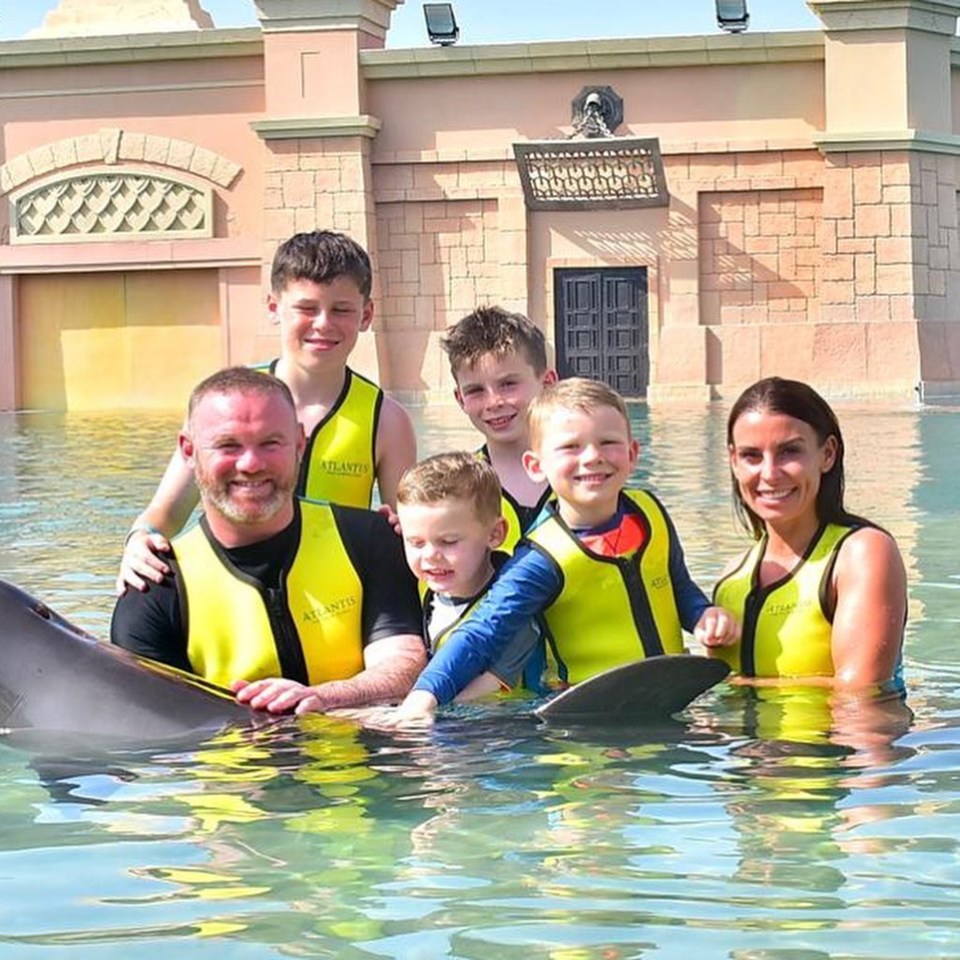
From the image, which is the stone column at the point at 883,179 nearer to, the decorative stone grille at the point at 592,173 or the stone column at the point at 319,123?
the decorative stone grille at the point at 592,173

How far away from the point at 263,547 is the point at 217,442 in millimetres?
354

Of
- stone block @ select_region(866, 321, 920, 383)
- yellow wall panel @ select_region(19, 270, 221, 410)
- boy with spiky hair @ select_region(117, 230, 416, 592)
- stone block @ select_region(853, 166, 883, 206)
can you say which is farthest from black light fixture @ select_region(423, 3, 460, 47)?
boy with spiky hair @ select_region(117, 230, 416, 592)

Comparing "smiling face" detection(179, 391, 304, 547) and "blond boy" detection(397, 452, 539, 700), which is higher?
"smiling face" detection(179, 391, 304, 547)

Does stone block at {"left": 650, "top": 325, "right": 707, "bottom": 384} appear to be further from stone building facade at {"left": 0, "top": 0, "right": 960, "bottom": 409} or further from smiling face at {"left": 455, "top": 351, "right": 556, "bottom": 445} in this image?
smiling face at {"left": 455, "top": 351, "right": 556, "bottom": 445}

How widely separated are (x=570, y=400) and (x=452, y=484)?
34 cm

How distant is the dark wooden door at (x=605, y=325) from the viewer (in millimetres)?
25469

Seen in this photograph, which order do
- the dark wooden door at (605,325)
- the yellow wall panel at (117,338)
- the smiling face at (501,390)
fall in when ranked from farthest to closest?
the yellow wall panel at (117,338)
the dark wooden door at (605,325)
the smiling face at (501,390)

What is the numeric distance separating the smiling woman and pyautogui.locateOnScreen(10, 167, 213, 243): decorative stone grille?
870 inches

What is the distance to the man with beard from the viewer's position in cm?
465

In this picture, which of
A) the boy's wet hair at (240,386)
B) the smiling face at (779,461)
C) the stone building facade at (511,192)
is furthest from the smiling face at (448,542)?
the stone building facade at (511,192)

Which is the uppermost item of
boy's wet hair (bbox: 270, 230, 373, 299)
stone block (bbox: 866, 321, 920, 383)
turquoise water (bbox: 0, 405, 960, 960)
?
stone block (bbox: 866, 321, 920, 383)

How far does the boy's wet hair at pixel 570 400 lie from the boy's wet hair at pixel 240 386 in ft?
1.91

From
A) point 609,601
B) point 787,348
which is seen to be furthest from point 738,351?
point 609,601

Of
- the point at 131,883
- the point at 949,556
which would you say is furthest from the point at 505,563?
the point at 949,556
